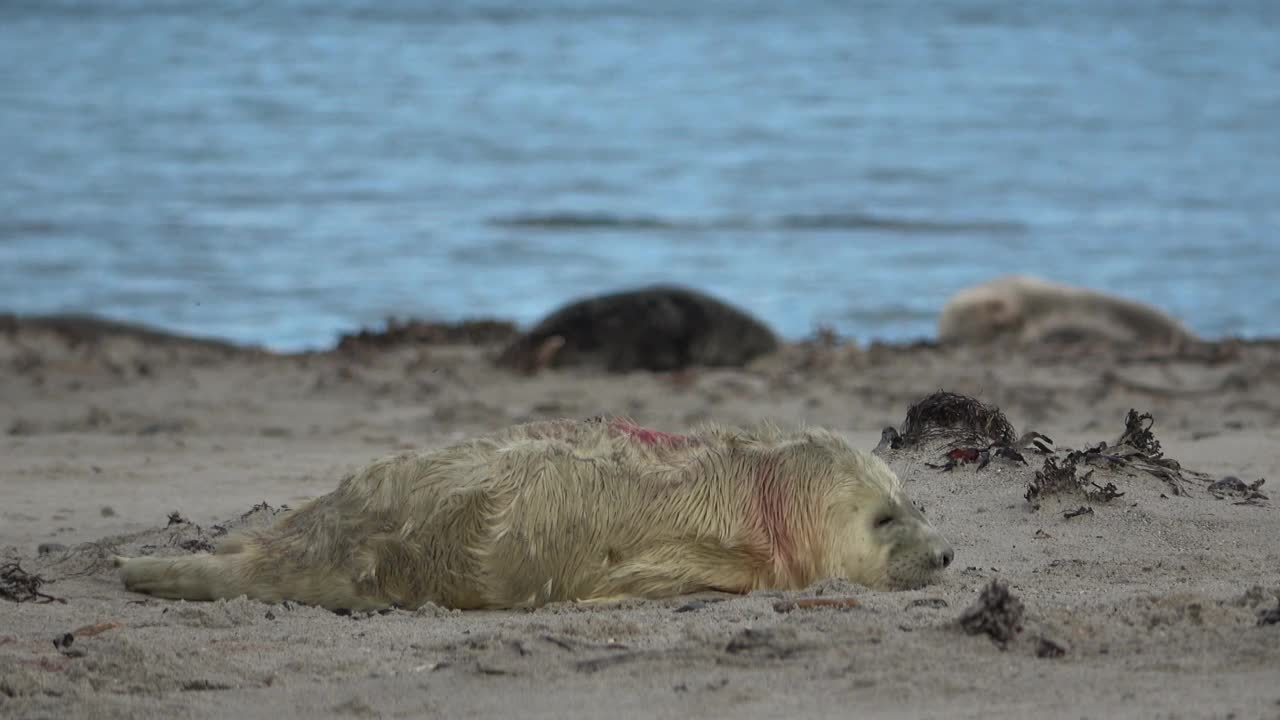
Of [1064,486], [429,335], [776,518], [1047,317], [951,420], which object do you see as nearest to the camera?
[776,518]

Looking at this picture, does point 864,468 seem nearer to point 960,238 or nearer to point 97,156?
point 960,238

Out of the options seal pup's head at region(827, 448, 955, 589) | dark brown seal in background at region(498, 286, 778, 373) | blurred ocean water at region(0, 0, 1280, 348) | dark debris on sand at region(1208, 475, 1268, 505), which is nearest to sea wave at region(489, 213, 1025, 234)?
blurred ocean water at region(0, 0, 1280, 348)

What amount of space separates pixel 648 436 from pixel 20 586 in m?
1.80

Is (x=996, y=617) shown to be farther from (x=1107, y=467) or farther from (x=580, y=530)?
(x=1107, y=467)

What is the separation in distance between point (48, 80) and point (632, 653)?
4100cm

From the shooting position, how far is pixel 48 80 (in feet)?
136

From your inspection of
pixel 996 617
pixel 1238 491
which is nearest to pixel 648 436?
pixel 996 617

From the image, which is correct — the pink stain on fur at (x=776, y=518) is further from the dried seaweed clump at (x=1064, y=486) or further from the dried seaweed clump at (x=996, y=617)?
the dried seaweed clump at (x=1064, y=486)

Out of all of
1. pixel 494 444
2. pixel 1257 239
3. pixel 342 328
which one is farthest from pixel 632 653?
pixel 1257 239

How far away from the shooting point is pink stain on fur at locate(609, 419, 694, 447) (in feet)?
15.2

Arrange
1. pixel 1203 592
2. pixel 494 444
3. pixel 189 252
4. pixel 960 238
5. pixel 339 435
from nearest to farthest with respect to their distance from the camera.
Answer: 1. pixel 1203 592
2. pixel 494 444
3. pixel 339 435
4. pixel 189 252
5. pixel 960 238

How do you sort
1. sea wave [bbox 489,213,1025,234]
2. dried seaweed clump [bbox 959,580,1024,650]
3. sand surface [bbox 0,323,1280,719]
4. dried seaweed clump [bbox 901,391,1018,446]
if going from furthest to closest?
sea wave [bbox 489,213,1025,234], dried seaweed clump [bbox 901,391,1018,446], dried seaweed clump [bbox 959,580,1024,650], sand surface [bbox 0,323,1280,719]

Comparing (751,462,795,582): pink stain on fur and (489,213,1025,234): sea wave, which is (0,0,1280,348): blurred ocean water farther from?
(751,462,795,582): pink stain on fur

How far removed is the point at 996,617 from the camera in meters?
3.64
